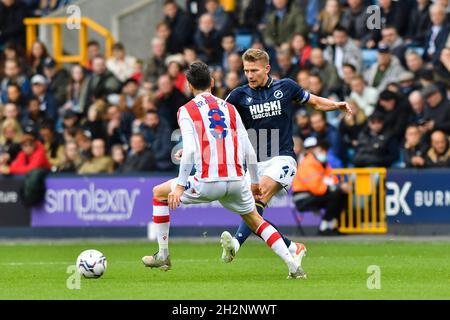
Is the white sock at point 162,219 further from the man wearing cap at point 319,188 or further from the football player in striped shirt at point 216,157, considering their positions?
the man wearing cap at point 319,188

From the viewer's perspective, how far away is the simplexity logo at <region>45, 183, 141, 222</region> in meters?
23.0

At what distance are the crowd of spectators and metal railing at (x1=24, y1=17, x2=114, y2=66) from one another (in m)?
0.79

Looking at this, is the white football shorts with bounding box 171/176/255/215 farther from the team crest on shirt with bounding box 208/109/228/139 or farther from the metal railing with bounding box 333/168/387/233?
the metal railing with bounding box 333/168/387/233

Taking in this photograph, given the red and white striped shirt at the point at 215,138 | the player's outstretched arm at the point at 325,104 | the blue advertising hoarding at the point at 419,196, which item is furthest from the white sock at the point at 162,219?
the blue advertising hoarding at the point at 419,196

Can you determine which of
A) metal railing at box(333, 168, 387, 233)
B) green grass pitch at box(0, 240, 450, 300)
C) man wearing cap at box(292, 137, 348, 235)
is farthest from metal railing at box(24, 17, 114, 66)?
green grass pitch at box(0, 240, 450, 300)

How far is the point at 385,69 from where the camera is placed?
23266 millimetres

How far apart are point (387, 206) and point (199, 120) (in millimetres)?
9713

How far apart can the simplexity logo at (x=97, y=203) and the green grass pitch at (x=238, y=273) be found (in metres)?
2.43

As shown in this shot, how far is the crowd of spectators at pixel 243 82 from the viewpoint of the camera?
73.6ft

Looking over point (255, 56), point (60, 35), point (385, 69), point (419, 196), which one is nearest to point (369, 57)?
point (385, 69)

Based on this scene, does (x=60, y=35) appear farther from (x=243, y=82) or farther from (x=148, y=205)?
(x=148, y=205)

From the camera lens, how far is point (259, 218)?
13289mm

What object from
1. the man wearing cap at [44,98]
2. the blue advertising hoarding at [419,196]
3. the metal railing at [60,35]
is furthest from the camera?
the metal railing at [60,35]

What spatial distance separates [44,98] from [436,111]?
856 centimetres
